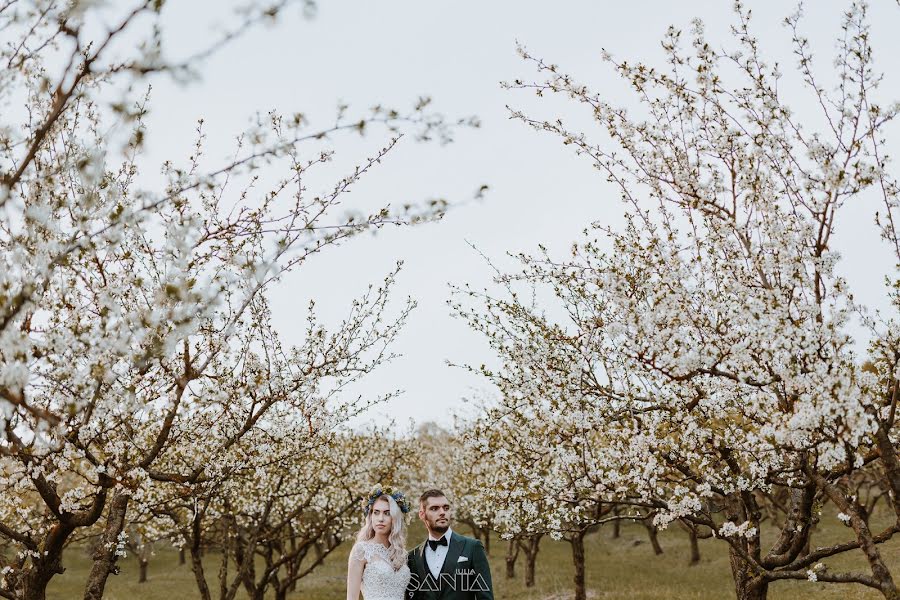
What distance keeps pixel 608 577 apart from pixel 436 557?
2161 centimetres

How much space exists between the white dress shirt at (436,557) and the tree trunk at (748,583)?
9.46 feet

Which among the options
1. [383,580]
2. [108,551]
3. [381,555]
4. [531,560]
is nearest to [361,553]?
[381,555]

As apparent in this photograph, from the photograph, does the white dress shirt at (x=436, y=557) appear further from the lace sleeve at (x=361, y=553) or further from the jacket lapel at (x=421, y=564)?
the lace sleeve at (x=361, y=553)

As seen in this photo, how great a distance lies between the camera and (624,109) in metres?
5.96

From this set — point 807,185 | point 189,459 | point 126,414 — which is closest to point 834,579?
point 807,185

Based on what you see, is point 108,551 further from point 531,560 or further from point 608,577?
point 608,577

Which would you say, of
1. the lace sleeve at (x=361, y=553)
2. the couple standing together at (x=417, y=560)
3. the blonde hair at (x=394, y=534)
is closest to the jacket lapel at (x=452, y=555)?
the couple standing together at (x=417, y=560)

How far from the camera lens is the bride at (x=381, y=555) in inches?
251

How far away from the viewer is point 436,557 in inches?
245

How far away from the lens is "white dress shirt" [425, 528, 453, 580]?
6.18 m

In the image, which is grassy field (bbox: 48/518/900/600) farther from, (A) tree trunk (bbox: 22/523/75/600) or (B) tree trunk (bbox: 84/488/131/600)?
(A) tree trunk (bbox: 22/523/75/600)

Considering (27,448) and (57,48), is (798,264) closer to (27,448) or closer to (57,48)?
(57,48)

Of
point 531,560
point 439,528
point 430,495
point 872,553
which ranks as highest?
point 430,495

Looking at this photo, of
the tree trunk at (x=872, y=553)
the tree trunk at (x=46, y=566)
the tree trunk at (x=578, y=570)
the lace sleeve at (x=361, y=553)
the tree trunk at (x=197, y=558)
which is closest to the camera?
the tree trunk at (x=872, y=553)
